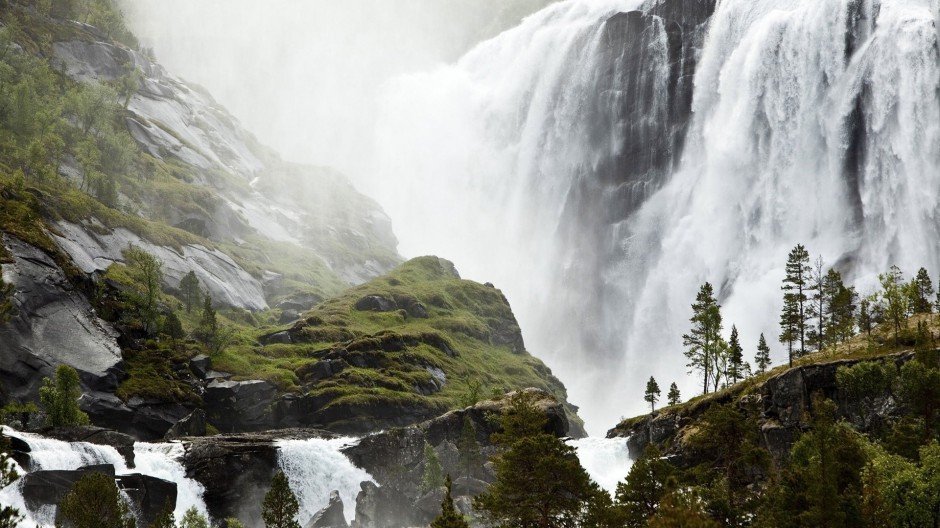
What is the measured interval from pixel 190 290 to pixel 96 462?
90.9m

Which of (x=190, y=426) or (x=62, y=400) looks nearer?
(x=62, y=400)

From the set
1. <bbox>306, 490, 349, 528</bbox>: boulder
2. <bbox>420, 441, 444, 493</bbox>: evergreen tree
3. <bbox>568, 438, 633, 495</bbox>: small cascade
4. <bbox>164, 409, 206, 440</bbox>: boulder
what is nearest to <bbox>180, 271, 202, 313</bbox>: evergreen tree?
<bbox>164, 409, 206, 440</bbox>: boulder

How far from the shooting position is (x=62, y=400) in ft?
288

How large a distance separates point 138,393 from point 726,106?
144 meters

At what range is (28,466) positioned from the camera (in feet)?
226

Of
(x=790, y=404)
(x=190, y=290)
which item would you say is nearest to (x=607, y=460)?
(x=790, y=404)

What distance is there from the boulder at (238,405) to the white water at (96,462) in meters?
30.4

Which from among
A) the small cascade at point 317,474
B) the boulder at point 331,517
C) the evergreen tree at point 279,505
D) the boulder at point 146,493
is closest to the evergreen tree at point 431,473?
the small cascade at point 317,474

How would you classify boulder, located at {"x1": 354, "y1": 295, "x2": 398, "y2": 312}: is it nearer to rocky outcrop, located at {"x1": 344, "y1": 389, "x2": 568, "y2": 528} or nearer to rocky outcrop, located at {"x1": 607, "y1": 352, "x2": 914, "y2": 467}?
rocky outcrop, located at {"x1": 344, "y1": 389, "x2": 568, "y2": 528}

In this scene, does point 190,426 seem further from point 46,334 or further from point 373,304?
point 373,304

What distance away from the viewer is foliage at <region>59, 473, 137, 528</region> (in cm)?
5450

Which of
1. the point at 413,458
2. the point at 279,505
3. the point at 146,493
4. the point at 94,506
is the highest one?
the point at 413,458

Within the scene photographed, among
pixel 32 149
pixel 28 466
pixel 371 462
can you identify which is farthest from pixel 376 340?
pixel 28 466

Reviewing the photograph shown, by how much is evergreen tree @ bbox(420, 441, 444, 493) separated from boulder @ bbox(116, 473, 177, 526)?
34.0 meters
